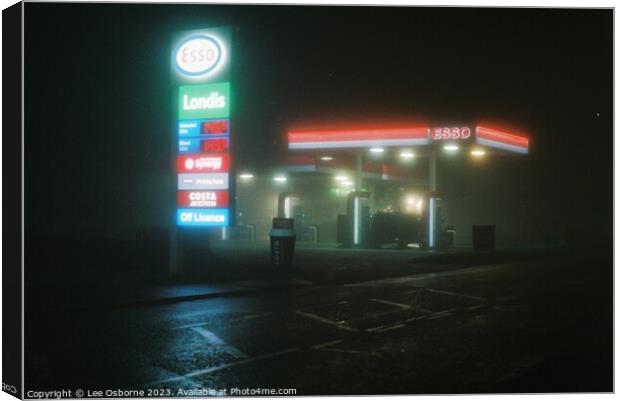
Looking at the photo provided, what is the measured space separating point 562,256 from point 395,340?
20040mm

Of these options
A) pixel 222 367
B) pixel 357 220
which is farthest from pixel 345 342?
pixel 357 220

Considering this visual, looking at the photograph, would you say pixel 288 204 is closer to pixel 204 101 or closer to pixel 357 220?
pixel 357 220

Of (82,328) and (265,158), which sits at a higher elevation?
(265,158)

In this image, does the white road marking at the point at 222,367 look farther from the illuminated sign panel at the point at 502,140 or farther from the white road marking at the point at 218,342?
the illuminated sign panel at the point at 502,140

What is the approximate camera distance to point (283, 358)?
823 centimetres

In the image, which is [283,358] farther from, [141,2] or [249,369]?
[141,2]

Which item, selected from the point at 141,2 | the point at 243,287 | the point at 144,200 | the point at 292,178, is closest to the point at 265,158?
the point at 292,178

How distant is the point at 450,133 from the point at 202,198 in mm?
13900

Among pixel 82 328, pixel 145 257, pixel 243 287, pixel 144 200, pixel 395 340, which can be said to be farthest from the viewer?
pixel 144 200

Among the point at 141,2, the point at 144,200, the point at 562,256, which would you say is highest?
the point at 141,2

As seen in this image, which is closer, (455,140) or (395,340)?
(395,340)

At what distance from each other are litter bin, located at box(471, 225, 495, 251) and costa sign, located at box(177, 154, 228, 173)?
15.6 metres

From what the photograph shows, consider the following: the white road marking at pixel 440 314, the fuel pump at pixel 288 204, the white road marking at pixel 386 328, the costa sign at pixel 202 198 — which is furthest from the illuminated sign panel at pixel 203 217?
the fuel pump at pixel 288 204

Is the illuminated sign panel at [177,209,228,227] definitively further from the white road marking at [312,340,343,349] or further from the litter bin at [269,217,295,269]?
the white road marking at [312,340,343,349]
